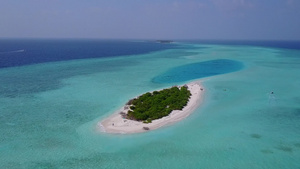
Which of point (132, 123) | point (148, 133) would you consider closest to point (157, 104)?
point (132, 123)

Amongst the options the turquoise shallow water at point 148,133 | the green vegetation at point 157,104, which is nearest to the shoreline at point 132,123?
the green vegetation at point 157,104

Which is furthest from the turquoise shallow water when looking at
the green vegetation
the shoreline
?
the green vegetation

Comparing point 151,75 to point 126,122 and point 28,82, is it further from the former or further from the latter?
point 126,122

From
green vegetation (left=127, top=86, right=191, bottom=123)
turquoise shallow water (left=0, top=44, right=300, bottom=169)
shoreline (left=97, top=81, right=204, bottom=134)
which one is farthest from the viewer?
green vegetation (left=127, top=86, right=191, bottom=123)

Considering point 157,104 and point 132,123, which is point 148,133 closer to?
point 132,123

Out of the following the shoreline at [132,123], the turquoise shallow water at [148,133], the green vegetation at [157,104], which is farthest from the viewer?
the green vegetation at [157,104]

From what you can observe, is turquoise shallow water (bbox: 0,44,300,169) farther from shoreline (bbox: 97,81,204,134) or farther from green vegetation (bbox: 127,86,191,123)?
green vegetation (bbox: 127,86,191,123)

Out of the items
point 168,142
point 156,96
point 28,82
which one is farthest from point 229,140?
point 28,82

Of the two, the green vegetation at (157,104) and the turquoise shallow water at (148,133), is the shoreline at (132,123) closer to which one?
the green vegetation at (157,104)
